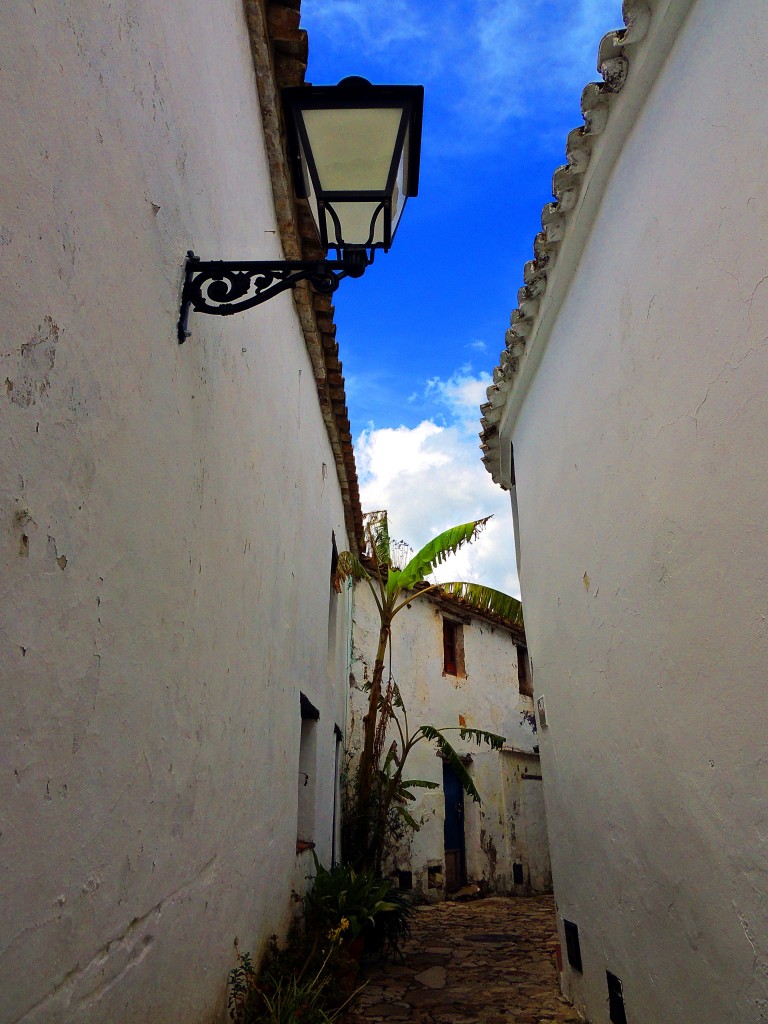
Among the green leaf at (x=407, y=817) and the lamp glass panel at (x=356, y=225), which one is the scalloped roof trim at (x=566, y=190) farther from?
the green leaf at (x=407, y=817)

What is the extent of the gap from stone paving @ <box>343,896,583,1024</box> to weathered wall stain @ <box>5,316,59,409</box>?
492 cm

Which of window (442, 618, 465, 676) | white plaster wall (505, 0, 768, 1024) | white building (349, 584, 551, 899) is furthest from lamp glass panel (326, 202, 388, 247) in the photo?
window (442, 618, 465, 676)

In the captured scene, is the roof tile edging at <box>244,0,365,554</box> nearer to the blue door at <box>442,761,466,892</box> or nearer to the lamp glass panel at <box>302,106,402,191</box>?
the lamp glass panel at <box>302,106,402,191</box>

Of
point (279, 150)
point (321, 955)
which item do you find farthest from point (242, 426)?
point (321, 955)

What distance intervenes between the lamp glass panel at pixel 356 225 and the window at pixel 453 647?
1088 centimetres

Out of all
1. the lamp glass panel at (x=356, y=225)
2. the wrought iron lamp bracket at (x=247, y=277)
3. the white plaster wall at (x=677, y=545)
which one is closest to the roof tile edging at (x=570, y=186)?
the white plaster wall at (x=677, y=545)

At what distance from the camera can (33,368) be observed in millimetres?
1496

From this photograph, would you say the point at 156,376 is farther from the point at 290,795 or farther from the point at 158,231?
the point at 290,795

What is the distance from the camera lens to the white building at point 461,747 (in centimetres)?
1113

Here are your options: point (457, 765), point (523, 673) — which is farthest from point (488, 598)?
A: point (523, 673)

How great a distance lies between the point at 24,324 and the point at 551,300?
13.1 feet

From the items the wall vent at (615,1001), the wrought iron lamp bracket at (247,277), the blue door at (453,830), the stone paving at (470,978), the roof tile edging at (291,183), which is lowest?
the stone paving at (470,978)

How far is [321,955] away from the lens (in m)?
4.78

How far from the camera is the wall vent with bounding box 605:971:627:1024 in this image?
382cm
